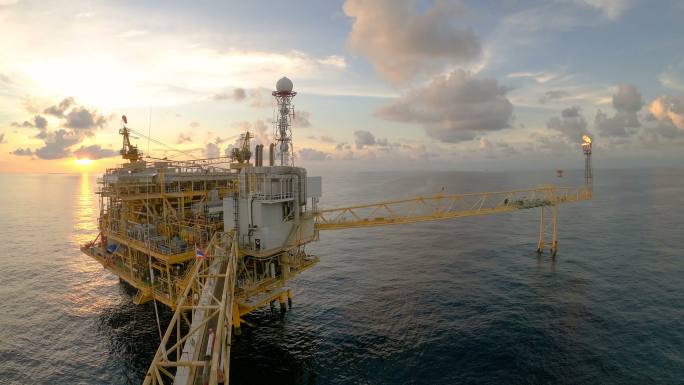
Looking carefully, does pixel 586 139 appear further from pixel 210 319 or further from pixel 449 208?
Result: pixel 210 319

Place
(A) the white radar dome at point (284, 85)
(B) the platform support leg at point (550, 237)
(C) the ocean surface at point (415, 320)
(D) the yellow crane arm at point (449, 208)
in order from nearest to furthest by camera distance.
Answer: (C) the ocean surface at point (415, 320)
(A) the white radar dome at point (284, 85)
(D) the yellow crane arm at point (449, 208)
(B) the platform support leg at point (550, 237)

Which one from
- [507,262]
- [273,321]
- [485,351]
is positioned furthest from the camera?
[507,262]

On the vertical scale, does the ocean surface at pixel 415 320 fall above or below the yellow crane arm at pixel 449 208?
below

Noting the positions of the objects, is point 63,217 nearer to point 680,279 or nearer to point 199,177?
point 199,177

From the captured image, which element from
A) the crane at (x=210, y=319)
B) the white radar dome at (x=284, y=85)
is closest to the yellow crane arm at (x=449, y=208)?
the crane at (x=210, y=319)

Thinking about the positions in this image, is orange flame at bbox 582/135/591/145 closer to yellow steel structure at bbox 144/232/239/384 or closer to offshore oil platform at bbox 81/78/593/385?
offshore oil platform at bbox 81/78/593/385

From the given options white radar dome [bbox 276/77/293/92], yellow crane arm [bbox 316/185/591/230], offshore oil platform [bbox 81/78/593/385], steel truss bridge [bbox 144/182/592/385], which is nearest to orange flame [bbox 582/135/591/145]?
yellow crane arm [bbox 316/185/591/230]

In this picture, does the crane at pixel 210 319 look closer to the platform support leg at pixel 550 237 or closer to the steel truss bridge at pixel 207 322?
the steel truss bridge at pixel 207 322

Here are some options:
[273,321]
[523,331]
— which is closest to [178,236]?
[273,321]
